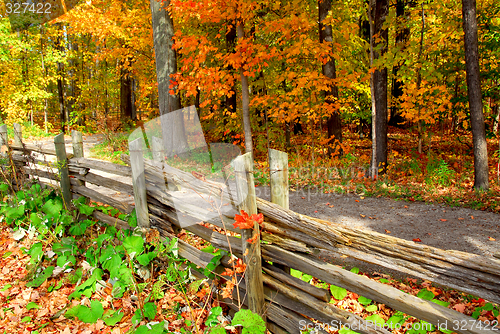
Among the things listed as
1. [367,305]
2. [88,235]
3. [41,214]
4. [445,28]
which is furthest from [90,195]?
[445,28]

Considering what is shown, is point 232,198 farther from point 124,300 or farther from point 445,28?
point 445,28

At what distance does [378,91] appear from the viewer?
8.11 metres

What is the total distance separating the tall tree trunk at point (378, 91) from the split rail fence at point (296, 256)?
6.37 m

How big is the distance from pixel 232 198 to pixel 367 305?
6.16 feet

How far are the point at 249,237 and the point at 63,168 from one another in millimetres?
3924

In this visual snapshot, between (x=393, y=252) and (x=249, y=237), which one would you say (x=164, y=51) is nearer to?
(x=249, y=237)

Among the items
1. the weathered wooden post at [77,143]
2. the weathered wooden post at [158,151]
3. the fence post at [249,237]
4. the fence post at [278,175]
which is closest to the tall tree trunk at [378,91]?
the weathered wooden post at [158,151]

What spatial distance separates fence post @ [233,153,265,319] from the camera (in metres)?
2.52

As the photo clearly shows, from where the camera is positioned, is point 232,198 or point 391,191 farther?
point 391,191

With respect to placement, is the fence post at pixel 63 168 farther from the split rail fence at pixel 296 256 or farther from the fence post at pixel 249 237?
the fence post at pixel 249 237

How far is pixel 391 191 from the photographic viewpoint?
699 centimetres

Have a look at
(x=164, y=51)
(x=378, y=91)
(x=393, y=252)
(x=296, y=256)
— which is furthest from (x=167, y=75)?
(x=393, y=252)

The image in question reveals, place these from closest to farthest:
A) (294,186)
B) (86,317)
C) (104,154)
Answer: (86,317), (294,186), (104,154)

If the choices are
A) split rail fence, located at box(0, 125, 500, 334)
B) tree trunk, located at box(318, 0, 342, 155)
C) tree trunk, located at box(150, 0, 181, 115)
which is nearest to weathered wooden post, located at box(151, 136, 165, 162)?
split rail fence, located at box(0, 125, 500, 334)
